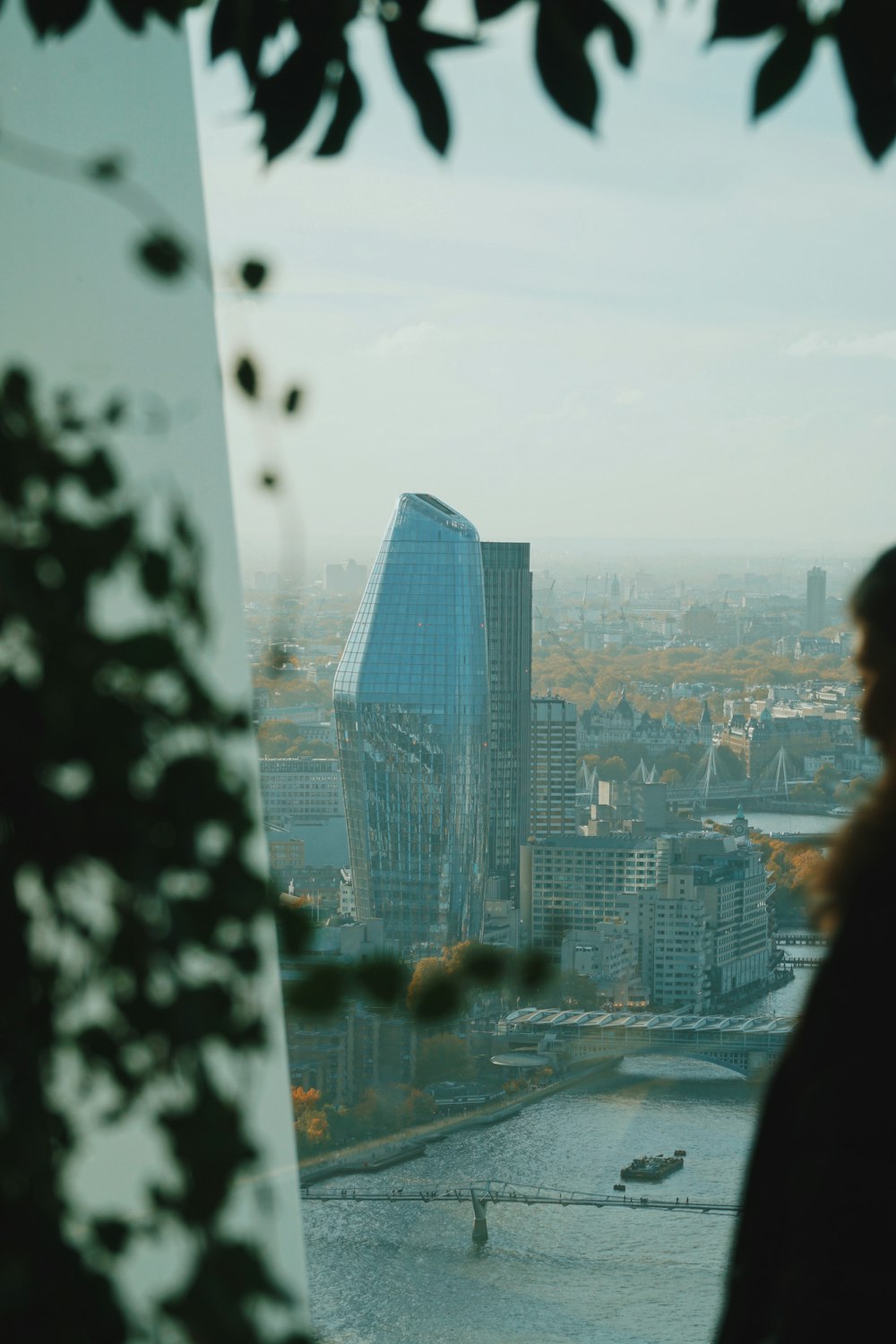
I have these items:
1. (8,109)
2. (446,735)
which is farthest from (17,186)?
(446,735)

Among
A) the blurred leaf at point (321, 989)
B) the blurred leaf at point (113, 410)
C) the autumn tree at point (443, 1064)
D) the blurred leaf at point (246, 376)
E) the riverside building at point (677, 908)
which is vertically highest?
the blurred leaf at point (246, 376)

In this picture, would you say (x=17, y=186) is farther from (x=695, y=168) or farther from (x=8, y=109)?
(x=695, y=168)

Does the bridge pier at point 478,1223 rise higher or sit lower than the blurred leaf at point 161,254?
lower

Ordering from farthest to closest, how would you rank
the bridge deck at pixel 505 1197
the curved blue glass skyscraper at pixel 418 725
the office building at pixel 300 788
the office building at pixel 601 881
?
1. the curved blue glass skyscraper at pixel 418 725
2. the office building at pixel 300 788
3. the office building at pixel 601 881
4. the bridge deck at pixel 505 1197

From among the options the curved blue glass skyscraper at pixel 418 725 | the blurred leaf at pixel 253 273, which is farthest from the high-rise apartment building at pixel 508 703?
the blurred leaf at pixel 253 273

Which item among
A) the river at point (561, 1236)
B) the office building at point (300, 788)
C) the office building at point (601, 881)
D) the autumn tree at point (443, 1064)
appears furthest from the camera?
the office building at point (300, 788)

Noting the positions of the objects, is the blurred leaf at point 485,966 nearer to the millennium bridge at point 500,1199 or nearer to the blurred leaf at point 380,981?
the blurred leaf at point 380,981

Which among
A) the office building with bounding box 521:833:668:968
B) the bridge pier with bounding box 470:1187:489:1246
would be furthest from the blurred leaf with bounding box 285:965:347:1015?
the office building with bounding box 521:833:668:968
